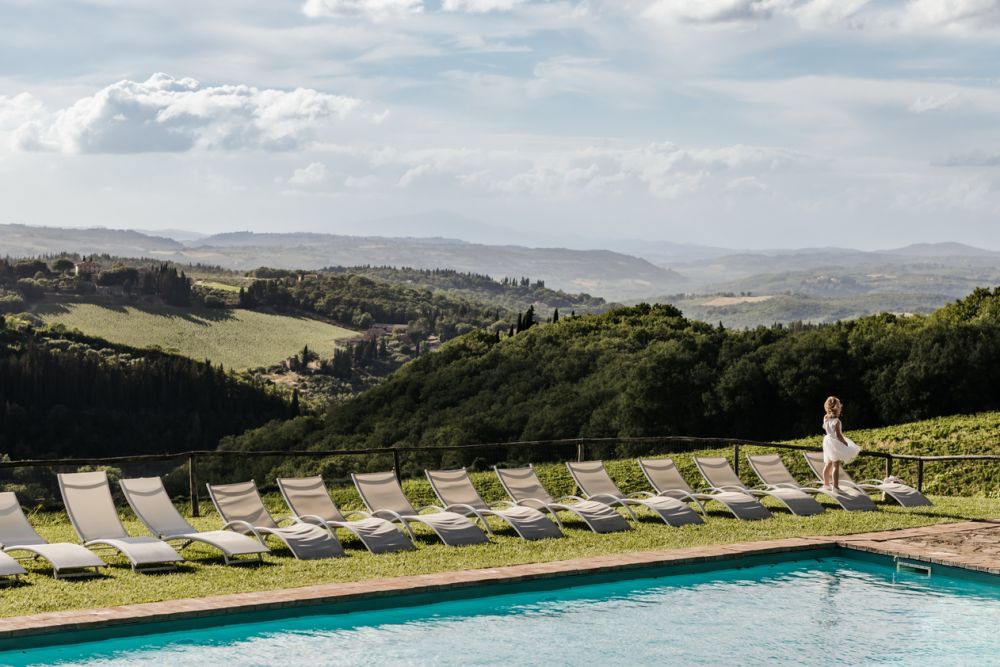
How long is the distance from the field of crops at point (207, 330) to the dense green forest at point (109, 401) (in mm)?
16760

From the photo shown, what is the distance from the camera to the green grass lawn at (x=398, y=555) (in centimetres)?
902

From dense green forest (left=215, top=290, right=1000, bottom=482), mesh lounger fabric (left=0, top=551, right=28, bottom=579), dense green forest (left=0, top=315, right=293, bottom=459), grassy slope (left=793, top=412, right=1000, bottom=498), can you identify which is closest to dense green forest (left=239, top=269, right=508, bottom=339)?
dense green forest (left=0, top=315, right=293, bottom=459)

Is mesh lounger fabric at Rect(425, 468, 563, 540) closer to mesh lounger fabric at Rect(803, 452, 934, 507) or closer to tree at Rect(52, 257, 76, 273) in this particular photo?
mesh lounger fabric at Rect(803, 452, 934, 507)

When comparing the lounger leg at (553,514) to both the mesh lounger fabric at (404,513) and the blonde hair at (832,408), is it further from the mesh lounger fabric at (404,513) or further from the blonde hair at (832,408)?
the blonde hair at (832,408)

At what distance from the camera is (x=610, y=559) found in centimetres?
1067

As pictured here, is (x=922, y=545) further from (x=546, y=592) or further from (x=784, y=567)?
(x=546, y=592)

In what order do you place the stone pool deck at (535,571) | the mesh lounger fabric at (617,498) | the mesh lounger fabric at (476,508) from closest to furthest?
the stone pool deck at (535,571) → the mesh lounger fabric at (476,508) → the mesh lounger fabric at (617,498)

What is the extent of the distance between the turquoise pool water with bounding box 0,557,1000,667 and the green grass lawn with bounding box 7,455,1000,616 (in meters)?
0.65

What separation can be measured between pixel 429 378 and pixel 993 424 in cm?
4163

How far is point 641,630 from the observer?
30.7ft

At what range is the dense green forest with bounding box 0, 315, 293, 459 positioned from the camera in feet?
296

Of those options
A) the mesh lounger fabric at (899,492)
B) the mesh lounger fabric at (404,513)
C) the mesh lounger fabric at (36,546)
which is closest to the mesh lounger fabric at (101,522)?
the mesh lounger fabric at (36,546)

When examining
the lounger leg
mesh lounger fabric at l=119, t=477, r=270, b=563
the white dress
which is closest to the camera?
mesh lounger fabric at l=119, t=477, r=270, b=563

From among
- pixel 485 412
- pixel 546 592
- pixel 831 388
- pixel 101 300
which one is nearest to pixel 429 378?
pixel 485 412
